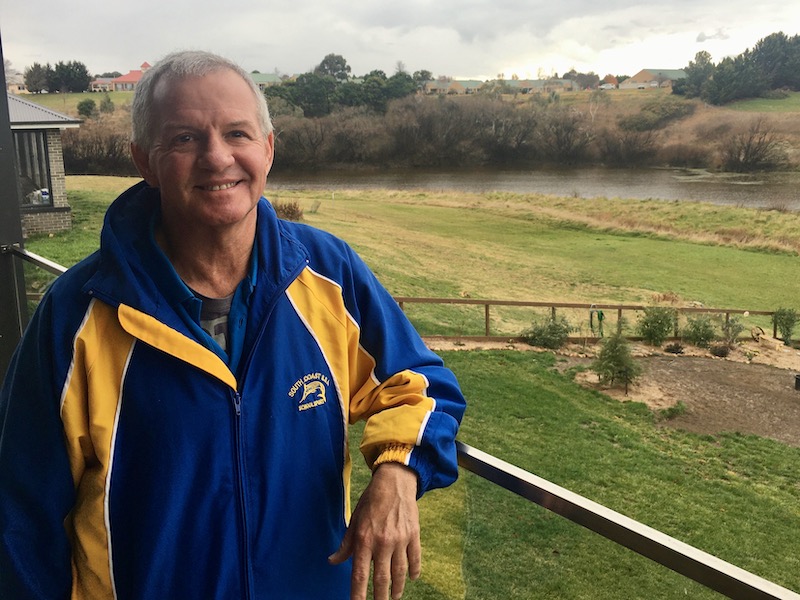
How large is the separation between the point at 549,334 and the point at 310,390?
979cm

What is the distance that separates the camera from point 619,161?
1349 cm

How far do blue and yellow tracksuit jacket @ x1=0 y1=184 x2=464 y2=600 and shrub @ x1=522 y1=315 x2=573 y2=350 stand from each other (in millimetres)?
9494

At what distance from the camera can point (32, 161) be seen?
22.4 ft

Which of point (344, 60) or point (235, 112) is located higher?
point (344, 60)

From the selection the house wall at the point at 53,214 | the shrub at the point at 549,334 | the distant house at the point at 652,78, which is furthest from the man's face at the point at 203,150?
the distant house at the point at 652,78

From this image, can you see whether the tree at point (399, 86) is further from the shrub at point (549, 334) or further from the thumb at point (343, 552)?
the thumb at point (343, 552)

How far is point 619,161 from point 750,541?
28.4 ft

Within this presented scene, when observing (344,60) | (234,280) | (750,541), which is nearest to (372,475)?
(234,280)

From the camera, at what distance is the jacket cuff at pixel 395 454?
0.56 metres

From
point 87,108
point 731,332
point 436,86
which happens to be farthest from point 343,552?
point 436,86

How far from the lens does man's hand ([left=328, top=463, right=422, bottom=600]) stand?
21.6 inches

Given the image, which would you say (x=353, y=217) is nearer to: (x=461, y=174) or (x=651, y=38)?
(x=461, y=174)

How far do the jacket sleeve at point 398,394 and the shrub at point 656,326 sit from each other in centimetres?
1005

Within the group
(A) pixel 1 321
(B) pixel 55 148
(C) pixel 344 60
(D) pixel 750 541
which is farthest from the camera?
(C) pixel 344 60
